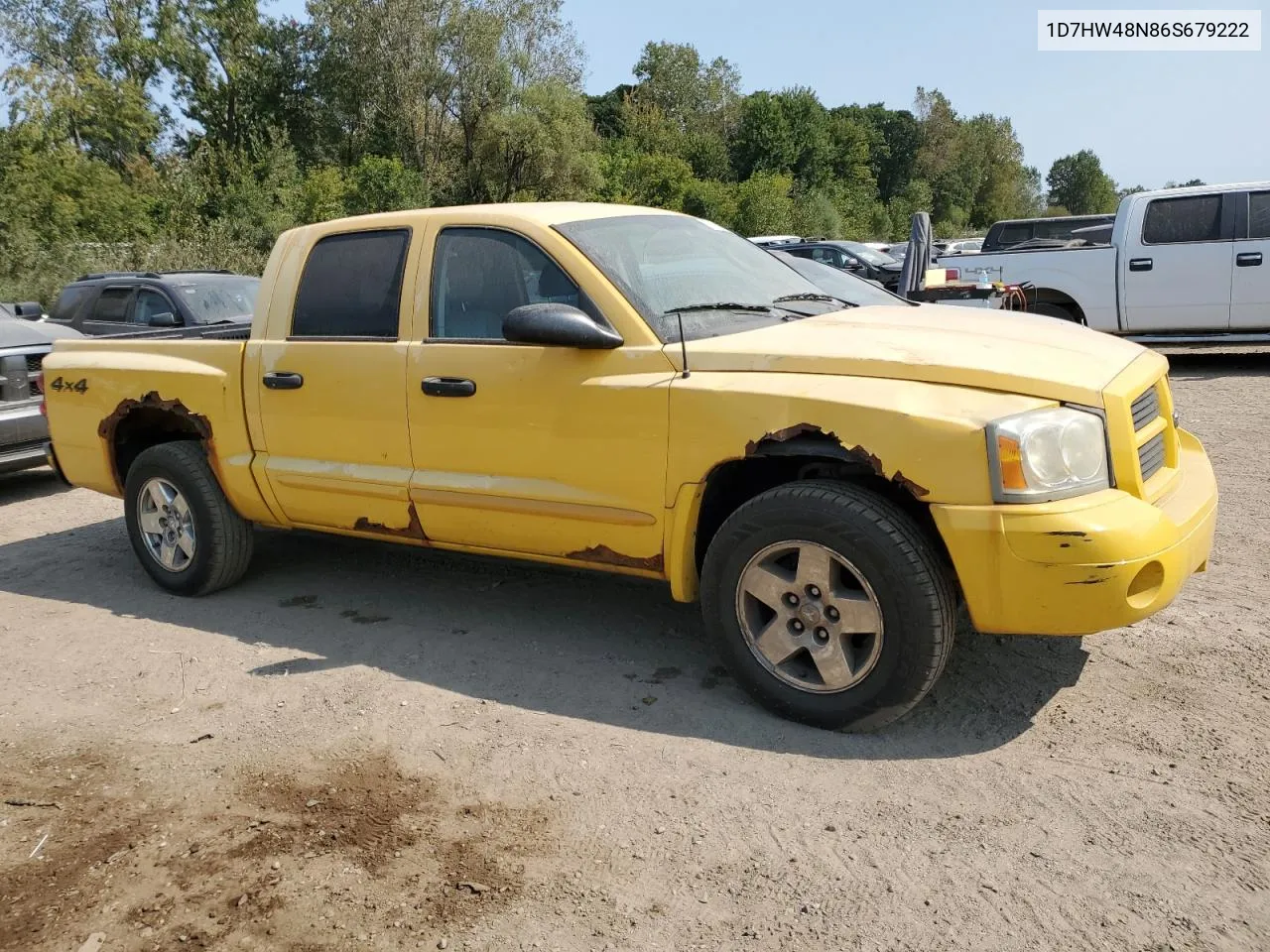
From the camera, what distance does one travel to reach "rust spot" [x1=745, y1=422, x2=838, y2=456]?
360 centimetres

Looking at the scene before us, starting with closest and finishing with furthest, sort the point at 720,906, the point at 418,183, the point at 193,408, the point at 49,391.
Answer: the point at 720,906
the point at 193,408
the point at 49,391
the point at 418,183

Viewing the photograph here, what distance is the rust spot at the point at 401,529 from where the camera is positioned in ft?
15.3

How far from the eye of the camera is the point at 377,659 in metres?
4.59

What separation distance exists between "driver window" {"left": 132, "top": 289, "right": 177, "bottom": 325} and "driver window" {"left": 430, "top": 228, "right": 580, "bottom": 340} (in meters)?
7.17

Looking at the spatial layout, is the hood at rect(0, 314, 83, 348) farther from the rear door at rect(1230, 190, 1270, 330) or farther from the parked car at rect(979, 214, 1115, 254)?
the parked car at rect(979, 214, 1115, 254)

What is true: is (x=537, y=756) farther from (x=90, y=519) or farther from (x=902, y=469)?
(x=90, y=519)

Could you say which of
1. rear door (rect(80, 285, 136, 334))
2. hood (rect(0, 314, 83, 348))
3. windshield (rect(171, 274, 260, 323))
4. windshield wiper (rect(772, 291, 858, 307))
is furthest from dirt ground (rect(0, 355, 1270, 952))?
rear door (rect(80, 285, 136, 334))

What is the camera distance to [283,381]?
16.1 feet

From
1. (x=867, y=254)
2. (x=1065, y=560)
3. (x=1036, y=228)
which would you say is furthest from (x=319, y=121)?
(x=1065, y=560)

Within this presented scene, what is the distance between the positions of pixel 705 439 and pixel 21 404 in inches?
255

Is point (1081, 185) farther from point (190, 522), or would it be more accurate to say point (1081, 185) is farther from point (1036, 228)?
point (190, 522)

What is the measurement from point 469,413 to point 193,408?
69.1 inches

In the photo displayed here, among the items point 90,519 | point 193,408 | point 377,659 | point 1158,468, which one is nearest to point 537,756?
point 377,659

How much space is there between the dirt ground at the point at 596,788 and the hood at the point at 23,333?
4.12 meters
